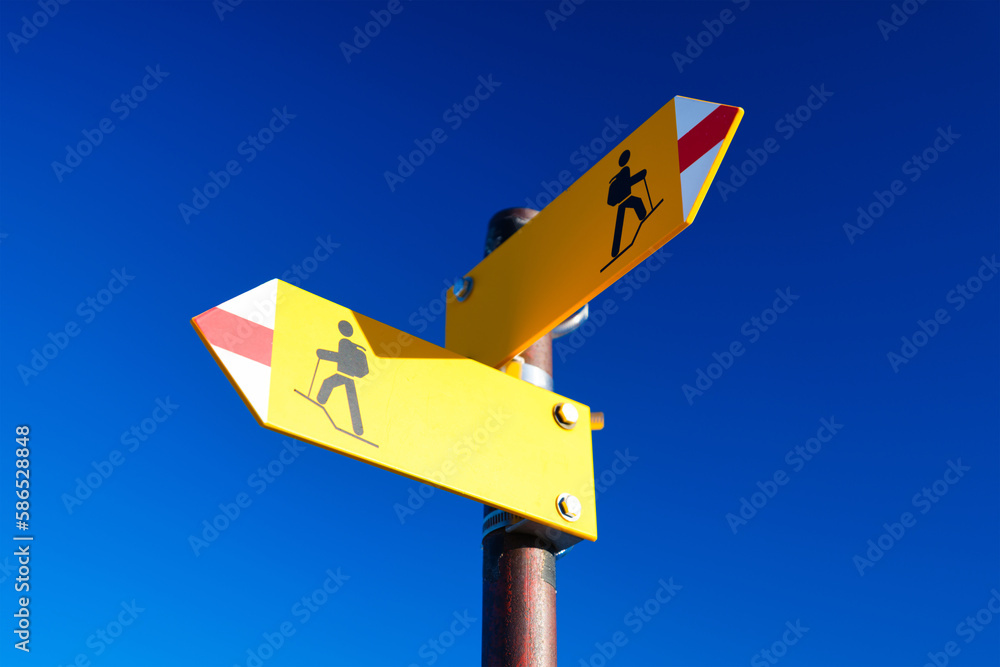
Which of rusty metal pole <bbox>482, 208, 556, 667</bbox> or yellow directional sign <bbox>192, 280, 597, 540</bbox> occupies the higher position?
yellow directional sign <bbox>192, 280, 597, 540</bbox>

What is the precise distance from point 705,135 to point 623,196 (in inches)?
10.2

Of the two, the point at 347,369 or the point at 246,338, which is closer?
the point at 246,338

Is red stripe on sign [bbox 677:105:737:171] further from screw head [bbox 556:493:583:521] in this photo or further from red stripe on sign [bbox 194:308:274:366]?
red stripe on sign [bbox 194:308:274:366]

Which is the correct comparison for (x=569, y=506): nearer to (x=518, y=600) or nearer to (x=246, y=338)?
(x=518, y=600)

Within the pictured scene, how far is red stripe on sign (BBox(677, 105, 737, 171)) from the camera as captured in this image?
6.31ft

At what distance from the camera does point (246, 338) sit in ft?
6.03

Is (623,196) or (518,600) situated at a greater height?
(623,196)

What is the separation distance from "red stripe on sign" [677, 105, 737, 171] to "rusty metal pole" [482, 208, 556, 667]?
0.97m

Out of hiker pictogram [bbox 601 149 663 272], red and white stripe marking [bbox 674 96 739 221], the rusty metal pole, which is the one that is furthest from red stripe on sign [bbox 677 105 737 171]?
the rusty metal pole

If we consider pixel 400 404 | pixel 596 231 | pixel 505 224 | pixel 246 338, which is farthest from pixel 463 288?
pixel 246 338

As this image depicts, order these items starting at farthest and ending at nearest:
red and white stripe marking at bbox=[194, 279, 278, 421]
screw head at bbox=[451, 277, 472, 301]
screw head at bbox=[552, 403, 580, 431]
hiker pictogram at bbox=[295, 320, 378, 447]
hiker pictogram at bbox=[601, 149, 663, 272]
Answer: screw head at bbox=[451, 277, 472, 301]
screw head at bbox=[552, 403, 580, 431]
hiker pictogram at bbox=[601, 149, 663, 272]
hiker pictogram at bbox=[295, 320, 378, 447]
red and white stripe marking at bbox=[194, 279, 278, 421]

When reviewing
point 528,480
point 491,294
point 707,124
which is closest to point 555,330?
point 491,294

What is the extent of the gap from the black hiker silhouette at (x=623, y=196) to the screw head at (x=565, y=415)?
43 cm

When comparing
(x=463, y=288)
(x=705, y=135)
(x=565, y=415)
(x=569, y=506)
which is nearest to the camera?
(x=705, y=135)
